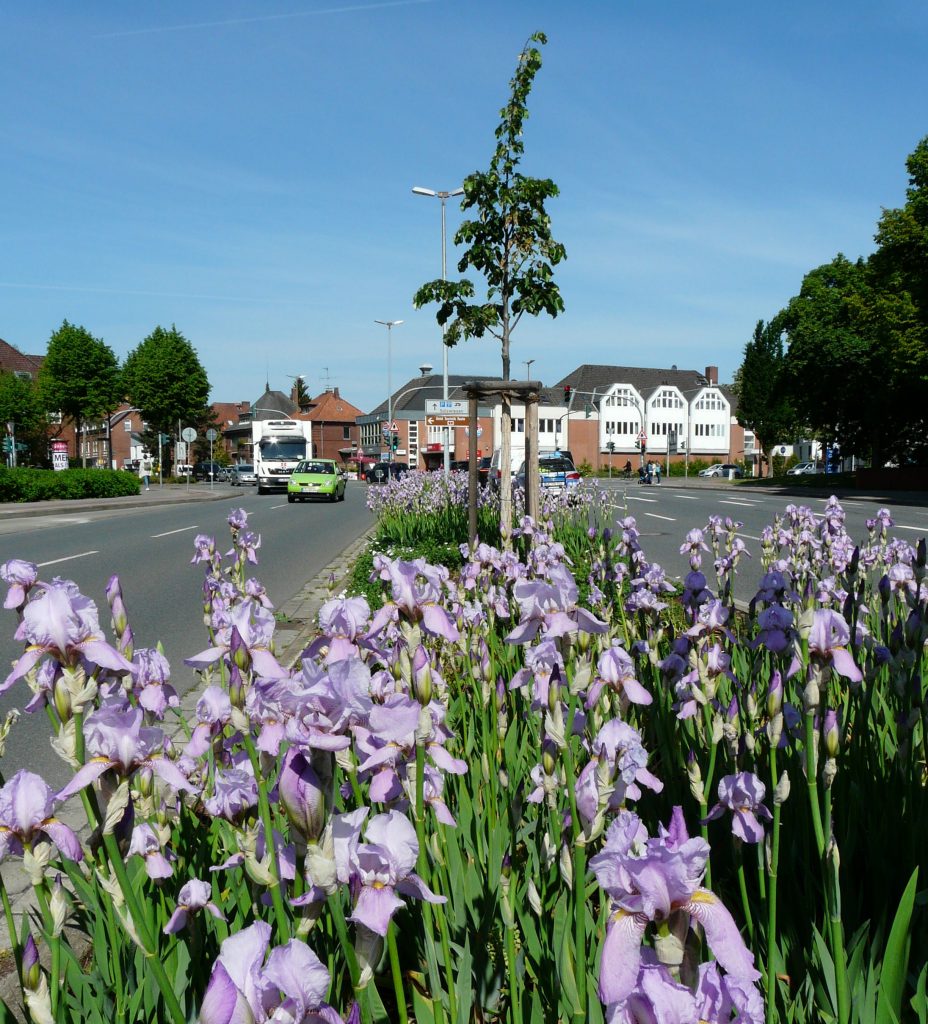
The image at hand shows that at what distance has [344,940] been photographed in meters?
1.10

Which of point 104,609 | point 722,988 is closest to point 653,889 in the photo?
point 722,988

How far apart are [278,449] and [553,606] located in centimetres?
3963

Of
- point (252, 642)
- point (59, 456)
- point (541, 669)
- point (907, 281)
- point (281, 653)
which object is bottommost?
point (281, 653)

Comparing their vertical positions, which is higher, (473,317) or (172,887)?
(473,317)

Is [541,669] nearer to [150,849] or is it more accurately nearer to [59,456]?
[150,849]

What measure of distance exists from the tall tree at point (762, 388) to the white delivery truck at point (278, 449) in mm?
43701

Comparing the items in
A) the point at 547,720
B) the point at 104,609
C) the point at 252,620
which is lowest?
the point at 104,609

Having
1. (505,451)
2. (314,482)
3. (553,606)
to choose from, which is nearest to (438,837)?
(553,606)

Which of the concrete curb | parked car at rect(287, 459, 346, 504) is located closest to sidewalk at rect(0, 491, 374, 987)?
the concrete curb

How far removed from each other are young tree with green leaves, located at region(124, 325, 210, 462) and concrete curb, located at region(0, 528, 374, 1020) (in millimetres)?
52962

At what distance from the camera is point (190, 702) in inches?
205

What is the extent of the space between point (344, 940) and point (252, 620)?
24.9 inches

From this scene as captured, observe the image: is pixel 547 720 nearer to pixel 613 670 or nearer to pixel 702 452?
pixel 613 670

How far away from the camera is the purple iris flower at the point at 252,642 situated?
1435 mm
